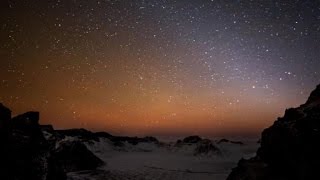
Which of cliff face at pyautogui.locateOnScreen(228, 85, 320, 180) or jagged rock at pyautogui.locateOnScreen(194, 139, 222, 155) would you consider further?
jagged rock at pyautogui.locateOnScreen(194, 139, 222, 155)

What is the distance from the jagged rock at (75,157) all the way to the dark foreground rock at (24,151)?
15041 mm

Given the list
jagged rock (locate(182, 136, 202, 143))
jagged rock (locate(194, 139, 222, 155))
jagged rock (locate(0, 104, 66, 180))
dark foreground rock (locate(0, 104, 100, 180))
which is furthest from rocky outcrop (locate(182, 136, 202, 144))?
jagged rock (locate(0, 104, 66, 180))

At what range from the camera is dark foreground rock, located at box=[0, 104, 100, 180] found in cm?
1179

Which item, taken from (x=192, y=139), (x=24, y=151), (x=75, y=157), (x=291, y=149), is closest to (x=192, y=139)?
(x=192, y=139)

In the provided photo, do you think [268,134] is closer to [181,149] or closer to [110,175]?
[110,175]

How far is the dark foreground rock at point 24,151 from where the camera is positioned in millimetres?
11789

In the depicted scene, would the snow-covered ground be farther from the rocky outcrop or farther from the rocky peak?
the rocky peak

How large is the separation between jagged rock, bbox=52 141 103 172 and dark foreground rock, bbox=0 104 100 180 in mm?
15041

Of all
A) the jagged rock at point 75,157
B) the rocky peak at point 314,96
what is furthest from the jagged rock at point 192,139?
the rocky peak at point 314,96

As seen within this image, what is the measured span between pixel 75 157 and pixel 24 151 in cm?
2085

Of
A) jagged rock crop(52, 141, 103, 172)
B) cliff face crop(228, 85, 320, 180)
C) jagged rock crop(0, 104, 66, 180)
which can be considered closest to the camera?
jagged rock crop(0, 104, 66, 180)

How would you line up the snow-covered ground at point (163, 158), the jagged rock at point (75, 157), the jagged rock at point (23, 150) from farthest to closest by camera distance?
the snow-covered ground at point (163, 158)
the jagged rock at point (75, 157)
the jagged rock at point (23, 150)

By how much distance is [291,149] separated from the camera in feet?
45.6

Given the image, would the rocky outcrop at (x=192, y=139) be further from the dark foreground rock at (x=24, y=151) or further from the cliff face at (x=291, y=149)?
the dark foreground rock at (x=24, y=151)
